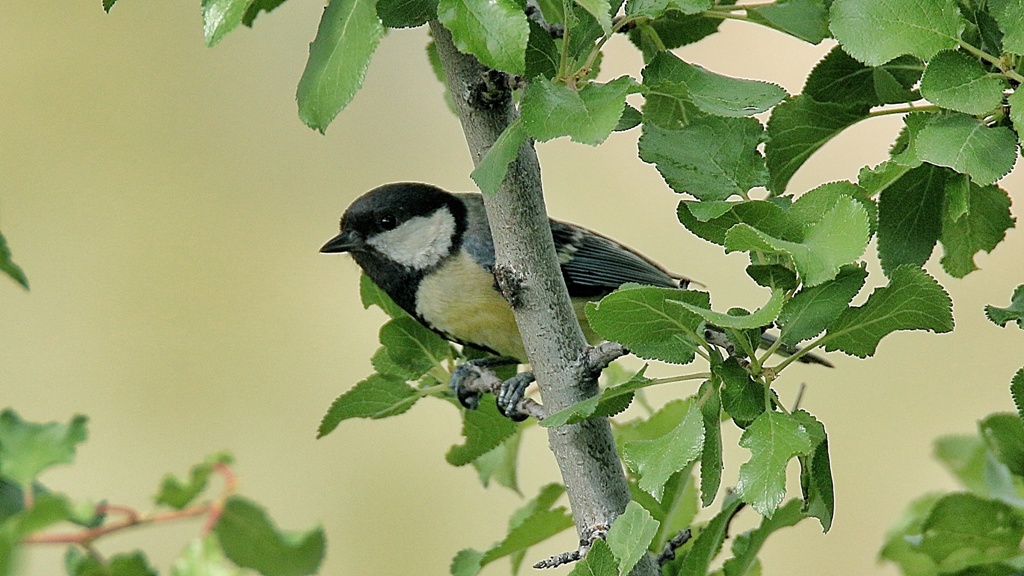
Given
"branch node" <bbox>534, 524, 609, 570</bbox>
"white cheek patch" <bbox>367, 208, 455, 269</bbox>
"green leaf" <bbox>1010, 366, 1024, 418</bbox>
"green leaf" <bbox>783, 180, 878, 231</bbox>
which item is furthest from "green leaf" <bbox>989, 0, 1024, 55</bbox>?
"white cheek patch" <bbox>367, 208, 455, 269</bbox>

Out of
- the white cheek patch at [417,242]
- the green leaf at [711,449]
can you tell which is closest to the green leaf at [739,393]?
the green leaf at [711,449]

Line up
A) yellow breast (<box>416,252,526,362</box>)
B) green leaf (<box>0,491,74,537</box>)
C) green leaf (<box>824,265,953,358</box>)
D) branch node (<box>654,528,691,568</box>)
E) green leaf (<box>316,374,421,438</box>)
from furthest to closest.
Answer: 1. yellow breast (<box>416,252,526,362</box>)
2. green leaf (<box>316,374,421,438</box>)
3. branch node (<box>654,528,691,568</box>)
4. green leaf (<box>824,265,953,358</box>)
5. green leaf (<box>0,491,74,537</box>)

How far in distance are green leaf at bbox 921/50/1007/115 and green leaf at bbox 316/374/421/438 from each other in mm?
571

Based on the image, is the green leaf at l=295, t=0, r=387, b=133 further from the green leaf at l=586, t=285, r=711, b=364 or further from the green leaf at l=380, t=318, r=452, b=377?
the green leaf at l=380, t=318, r=452, b=377

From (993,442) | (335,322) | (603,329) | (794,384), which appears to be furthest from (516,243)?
(335,322)

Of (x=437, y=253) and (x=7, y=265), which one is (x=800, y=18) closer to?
(x=7, y=265)

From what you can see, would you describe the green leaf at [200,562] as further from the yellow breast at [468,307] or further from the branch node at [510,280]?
the yellow breast at [468,307]

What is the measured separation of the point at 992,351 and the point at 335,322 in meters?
1.83

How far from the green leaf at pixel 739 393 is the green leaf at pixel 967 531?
1.02 ft

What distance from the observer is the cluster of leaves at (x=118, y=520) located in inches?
21.0

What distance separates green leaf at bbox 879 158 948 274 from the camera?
90 cm

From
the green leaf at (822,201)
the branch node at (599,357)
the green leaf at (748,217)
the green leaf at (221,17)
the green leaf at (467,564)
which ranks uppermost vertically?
the green leaf at (221,17)

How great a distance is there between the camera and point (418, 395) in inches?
43.8

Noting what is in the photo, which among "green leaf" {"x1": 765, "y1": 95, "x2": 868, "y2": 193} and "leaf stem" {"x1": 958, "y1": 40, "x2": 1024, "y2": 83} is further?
"green leaf" {"x1": 765, "y1": 95, "x2": 868, "y2": 193}
